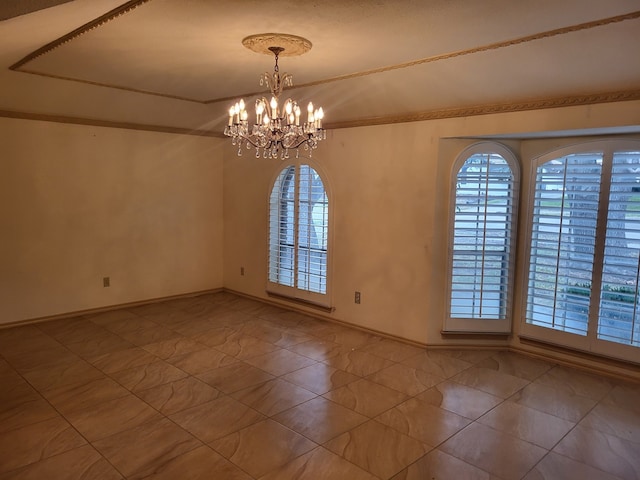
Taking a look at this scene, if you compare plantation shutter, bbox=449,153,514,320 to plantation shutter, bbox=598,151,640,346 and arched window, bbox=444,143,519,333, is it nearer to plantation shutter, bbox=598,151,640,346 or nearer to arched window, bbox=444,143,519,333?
arched window, bbox=444,143,519,333

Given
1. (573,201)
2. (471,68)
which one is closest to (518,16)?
(471,68)

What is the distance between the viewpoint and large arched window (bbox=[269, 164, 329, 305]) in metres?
5.50

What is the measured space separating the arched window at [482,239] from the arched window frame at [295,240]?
1.51m

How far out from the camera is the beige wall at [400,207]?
432 cm

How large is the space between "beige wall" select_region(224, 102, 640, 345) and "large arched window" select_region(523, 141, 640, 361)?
281 millimetres

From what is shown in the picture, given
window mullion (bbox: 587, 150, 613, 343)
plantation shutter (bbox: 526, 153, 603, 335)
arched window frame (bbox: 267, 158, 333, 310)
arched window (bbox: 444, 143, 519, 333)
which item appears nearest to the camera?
window mullion (bbox: 587, 150, 613, 343)

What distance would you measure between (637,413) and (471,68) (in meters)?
2.86

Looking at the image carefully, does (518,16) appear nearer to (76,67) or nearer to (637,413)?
(637,413)

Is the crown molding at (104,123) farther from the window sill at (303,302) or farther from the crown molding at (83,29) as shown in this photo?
the window sill at (303,302)

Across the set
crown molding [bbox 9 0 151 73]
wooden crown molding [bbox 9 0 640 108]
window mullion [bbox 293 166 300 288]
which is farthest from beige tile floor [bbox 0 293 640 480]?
crown molding [bbox 9 0 151 73]

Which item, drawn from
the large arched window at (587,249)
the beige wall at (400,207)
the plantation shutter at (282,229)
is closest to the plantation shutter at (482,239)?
the beige wall at (400,207)

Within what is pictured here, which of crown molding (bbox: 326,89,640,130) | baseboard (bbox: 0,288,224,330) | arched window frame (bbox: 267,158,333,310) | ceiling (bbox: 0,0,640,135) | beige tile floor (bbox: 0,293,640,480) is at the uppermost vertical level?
ceiling (bbox: 0,0,640,135)

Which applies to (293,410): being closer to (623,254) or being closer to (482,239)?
(482,239)

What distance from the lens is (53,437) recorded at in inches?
113
